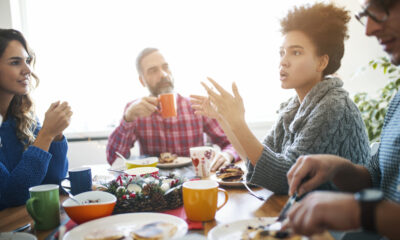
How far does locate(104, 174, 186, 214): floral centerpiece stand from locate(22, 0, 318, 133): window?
84.9 inches

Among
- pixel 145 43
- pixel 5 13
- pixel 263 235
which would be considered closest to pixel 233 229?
pixel 263 235

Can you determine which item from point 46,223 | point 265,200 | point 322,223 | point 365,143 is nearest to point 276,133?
point 365,143

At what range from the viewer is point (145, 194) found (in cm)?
100

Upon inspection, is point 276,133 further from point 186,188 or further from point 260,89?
point 260,89

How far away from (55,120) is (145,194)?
0.59 meters

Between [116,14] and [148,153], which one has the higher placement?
[116,14]

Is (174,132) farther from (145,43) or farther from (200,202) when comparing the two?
(200,202)

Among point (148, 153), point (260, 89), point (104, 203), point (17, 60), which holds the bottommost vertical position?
point (148, 153)

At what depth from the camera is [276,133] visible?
150 cm

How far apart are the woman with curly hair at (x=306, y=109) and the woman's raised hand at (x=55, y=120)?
63 centimetres

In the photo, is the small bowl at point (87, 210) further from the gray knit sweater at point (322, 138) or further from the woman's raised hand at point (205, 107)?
the woman's raised hand at point (205, 107)

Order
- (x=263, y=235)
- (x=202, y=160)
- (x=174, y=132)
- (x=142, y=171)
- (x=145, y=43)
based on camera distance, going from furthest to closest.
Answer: (x=145, y=43) → (x=174, y=132) → (x=202, y=160) → (x=142, y=171) → (x=263, y=235)

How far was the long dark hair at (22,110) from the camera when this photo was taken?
4.91 feet

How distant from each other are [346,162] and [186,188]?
20.2 inches
